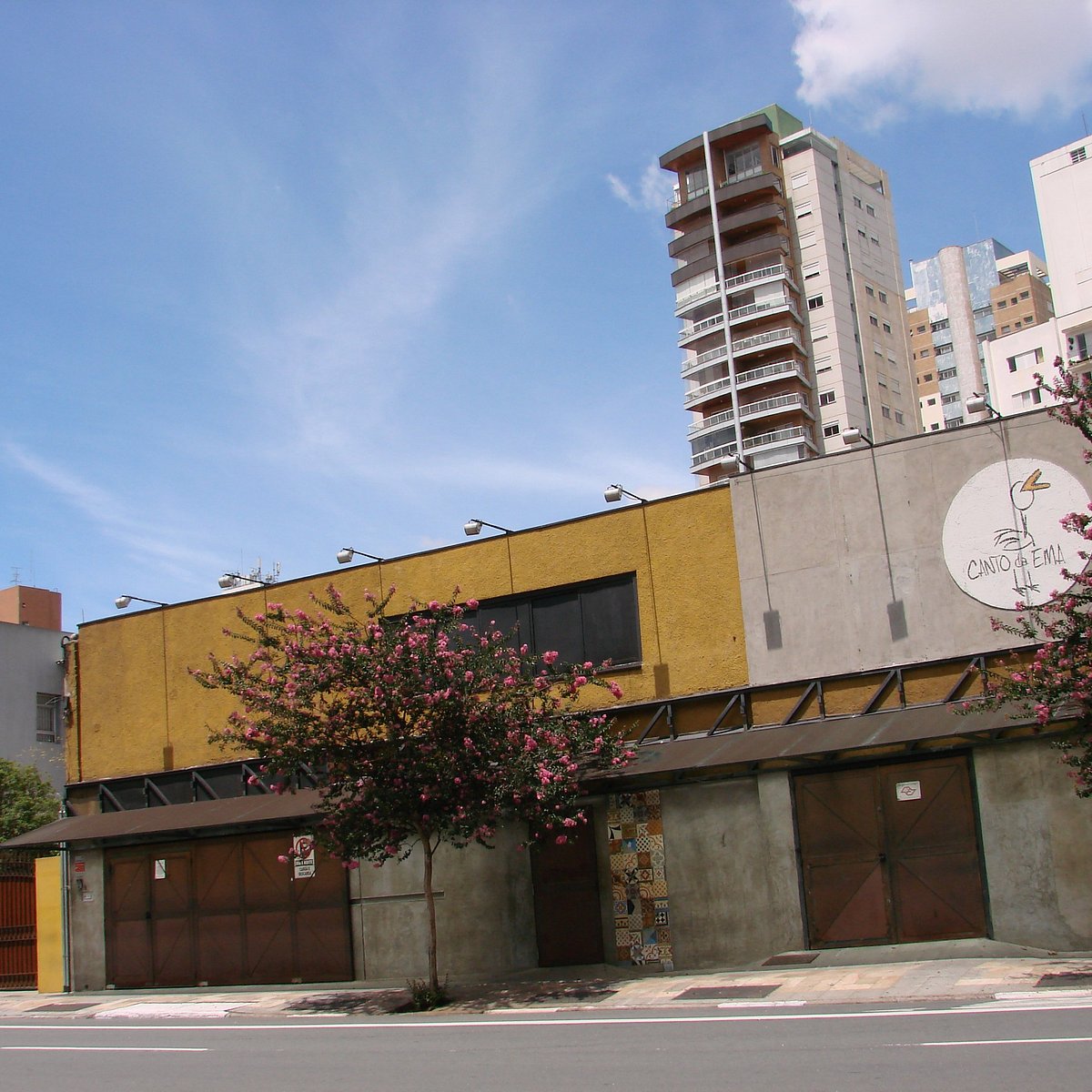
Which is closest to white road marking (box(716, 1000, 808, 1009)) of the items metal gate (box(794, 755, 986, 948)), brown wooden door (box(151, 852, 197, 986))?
metal gate (box(794, 755, 986, 948))

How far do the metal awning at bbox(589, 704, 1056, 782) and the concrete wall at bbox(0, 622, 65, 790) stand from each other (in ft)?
85.4

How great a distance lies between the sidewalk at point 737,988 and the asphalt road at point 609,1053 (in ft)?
2.98

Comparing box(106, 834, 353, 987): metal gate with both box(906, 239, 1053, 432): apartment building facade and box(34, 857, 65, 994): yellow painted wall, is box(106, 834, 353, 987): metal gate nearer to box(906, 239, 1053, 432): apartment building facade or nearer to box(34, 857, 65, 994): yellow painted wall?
box(34, 857, 65, 994): yellow painted wall

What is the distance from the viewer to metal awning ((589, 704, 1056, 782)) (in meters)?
16.8

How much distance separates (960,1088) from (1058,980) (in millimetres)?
6256

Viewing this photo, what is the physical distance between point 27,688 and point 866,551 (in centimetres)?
2983

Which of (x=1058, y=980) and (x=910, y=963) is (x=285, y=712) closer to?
(x=910, y=963)

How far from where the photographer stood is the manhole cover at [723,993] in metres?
15.9

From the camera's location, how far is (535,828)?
20125 millimetres

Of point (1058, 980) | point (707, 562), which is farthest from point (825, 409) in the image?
point (1058, 980)

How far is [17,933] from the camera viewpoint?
25.8 m

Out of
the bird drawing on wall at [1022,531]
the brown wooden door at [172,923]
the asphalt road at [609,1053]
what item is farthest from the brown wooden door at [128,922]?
the bird drawing on wall at [1022,531]

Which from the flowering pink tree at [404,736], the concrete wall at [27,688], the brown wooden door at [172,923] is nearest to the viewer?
the flowering pink tree at [404,736]

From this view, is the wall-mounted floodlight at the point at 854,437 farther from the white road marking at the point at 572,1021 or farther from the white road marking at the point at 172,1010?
the white road marking at the point at 172,1010
